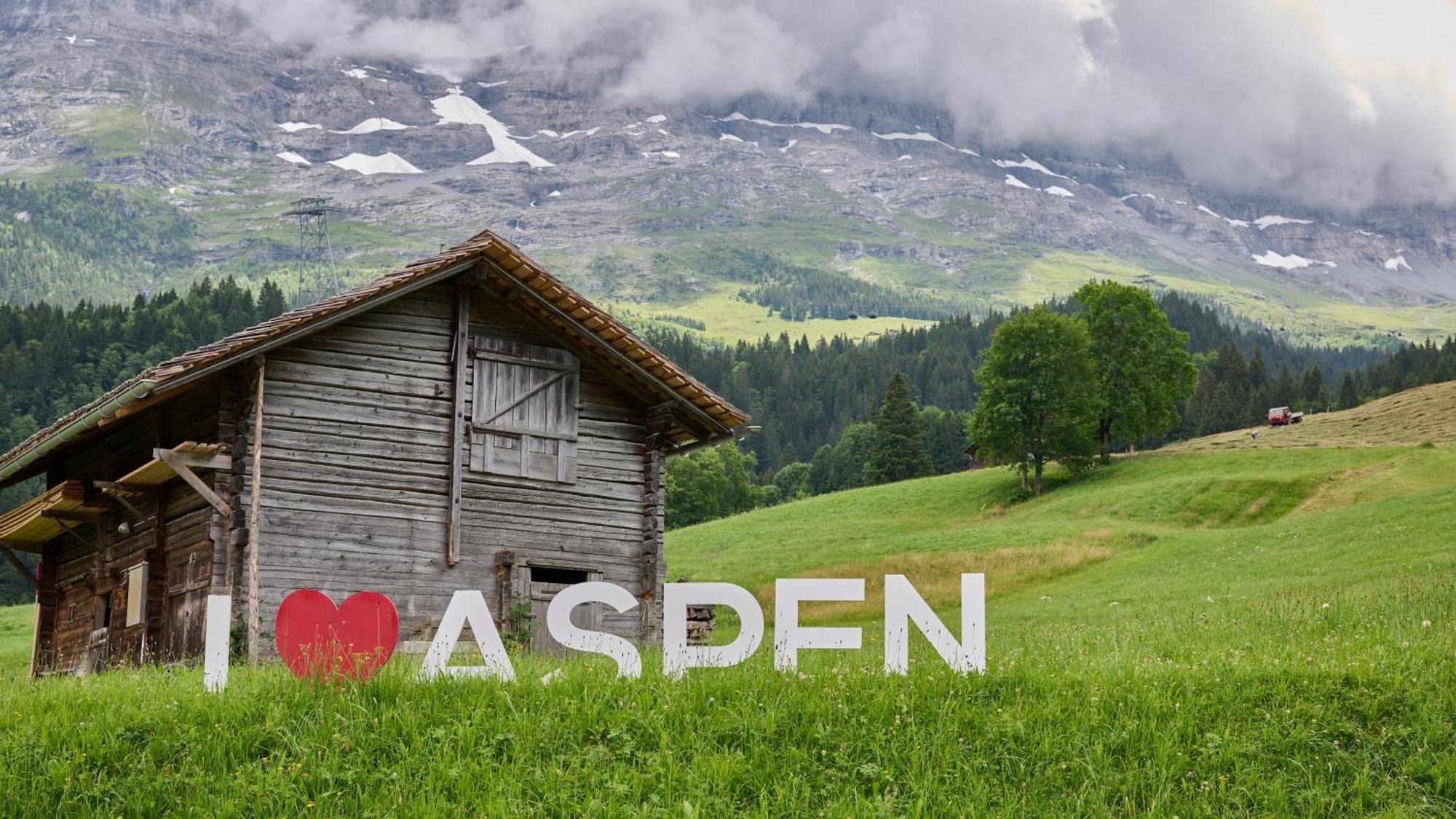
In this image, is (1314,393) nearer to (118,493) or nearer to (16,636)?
(16,636)

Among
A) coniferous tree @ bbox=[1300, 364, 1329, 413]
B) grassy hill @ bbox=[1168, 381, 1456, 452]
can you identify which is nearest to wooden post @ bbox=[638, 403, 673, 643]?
grassy hill @ bbox=[1168, 381, 1456, 452]

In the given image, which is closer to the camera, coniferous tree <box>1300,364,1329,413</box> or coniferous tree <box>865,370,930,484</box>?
coniferous tree <box>865,370,930,484</box>

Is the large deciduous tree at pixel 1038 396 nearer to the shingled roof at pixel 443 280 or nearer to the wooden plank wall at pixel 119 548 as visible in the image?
the shingled roof at pixel 443 280

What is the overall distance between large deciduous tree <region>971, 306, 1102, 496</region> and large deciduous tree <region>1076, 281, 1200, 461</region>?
324 centimetres

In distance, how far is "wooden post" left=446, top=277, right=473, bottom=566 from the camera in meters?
26.5

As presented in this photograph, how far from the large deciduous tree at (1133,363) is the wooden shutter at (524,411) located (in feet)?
218

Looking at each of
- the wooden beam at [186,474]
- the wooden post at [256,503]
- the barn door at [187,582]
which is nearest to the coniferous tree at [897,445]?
the barn door at [187,582]

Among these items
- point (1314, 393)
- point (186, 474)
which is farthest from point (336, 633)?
point (1314, 393)

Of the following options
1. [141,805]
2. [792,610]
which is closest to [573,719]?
[792,610]

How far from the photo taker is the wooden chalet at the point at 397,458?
24938mm

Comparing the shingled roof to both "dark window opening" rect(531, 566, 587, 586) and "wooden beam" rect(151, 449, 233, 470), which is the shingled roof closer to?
"wooden beam" rect(151, 449, 233, 470)

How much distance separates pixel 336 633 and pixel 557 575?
1249 cm

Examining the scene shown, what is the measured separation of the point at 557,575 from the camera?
28.1 meters

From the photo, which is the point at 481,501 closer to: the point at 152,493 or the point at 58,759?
the point at 152,493
